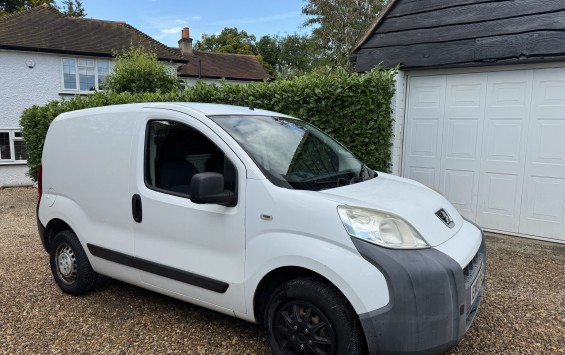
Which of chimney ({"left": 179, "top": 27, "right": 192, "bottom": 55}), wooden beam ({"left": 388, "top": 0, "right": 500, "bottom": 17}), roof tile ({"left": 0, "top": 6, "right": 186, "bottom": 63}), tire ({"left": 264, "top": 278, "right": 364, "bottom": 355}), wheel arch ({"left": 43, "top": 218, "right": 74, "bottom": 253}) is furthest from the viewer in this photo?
chimney ({"left": 179, "top": 27, "right": 192, "bottom": 55})

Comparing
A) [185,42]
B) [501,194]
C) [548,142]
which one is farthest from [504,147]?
[185,42]

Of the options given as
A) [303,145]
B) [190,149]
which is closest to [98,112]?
[190,149]

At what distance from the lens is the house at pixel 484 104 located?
5617 mm

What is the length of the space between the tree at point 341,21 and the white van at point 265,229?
2328 centimetres

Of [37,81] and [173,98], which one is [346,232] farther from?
[37,81]

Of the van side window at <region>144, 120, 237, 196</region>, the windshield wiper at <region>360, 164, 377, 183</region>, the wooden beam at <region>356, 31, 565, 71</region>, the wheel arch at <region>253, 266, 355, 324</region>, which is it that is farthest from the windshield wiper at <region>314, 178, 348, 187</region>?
the wooden beam at <region>356, 31, 565, 71</region>

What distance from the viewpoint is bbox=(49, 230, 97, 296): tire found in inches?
156

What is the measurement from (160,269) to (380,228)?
1752 mm

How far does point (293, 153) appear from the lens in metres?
3.22

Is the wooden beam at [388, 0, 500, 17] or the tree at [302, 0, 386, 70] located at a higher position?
the tree at [302, 0, 386, 70]

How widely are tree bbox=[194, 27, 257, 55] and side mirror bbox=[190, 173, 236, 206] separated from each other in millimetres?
44124

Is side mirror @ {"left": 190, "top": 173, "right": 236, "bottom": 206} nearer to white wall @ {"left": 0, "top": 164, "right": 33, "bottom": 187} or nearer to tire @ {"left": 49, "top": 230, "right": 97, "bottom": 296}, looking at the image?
tire @ {"left": 49, "top": 230, "right": 97, "bottom": 296}

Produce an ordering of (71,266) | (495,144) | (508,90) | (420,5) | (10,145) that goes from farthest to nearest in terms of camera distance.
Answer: (10,145) < (420,5) < (495,144) < (508,90) < (71,266)

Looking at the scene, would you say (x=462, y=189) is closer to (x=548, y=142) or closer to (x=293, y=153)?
(x=548, y=142)
